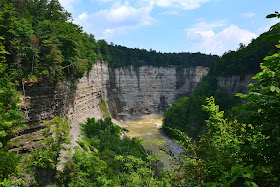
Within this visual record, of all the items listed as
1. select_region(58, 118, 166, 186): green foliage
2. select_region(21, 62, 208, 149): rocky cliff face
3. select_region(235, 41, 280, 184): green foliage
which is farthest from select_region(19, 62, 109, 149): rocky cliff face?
select_region(235, 41, 280, 184): green foliage

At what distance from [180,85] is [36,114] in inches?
3092

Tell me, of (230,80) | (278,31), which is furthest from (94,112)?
(278,31)

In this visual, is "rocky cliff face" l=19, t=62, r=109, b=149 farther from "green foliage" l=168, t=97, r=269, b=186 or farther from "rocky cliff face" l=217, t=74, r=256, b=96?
"rocky cliff face" l=217, t=74, r=256, b=96

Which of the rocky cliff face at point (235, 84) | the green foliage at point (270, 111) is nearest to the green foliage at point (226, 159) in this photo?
the green foliage at point (270, 111)

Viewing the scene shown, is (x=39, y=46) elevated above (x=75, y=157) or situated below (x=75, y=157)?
above

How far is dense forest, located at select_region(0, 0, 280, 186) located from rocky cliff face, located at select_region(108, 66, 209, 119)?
21923mm

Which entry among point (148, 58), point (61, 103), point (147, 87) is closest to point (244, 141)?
point (61, 103)

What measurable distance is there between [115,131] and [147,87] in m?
45.9

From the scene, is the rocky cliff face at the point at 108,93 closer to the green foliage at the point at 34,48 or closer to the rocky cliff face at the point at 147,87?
the rocky cliff face at the point at 147,87

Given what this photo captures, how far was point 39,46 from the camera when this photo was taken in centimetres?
2258

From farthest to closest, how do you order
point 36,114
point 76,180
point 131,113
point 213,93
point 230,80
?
1. point 131,113
2. point 213,93
3. point 230,80
4. point 36,114
5. point 76,180

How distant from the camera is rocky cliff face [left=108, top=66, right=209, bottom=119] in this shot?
72.1 m

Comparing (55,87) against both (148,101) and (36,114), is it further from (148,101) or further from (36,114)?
(148,101)

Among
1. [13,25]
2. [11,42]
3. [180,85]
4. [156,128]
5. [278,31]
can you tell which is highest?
[13,25]
